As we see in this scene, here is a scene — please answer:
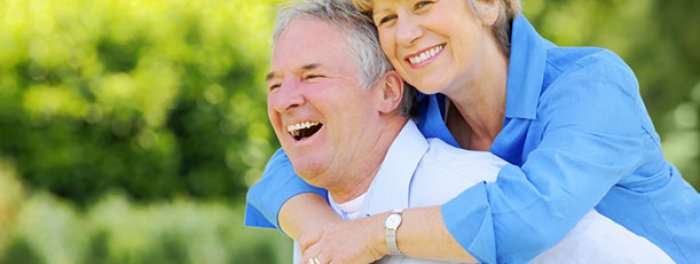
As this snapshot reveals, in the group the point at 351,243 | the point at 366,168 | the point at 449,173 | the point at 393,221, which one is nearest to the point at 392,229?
the point at 393,221

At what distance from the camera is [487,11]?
292 cm

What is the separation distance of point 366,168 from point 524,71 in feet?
1.50

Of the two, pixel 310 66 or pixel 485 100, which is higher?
pixel 310 66

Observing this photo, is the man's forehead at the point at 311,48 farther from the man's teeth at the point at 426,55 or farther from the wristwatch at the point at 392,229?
the wristwatch at the point at 392,229

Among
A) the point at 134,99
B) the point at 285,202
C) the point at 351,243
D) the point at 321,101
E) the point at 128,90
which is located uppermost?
the point at 321,101

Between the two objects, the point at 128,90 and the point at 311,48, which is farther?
the point at 128,90

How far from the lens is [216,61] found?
1099cm

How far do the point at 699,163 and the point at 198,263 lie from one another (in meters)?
4.05

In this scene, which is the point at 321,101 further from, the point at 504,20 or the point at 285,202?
the point at 504,20

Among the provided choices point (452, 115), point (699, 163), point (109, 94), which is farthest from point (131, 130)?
point (452, 115)

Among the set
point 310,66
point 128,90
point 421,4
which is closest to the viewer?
point 421,4

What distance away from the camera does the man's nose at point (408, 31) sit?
2826 mm

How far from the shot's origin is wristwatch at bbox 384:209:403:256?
2.68 metres

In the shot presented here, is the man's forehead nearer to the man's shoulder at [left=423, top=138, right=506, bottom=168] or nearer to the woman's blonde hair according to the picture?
the woman's blonde hair
